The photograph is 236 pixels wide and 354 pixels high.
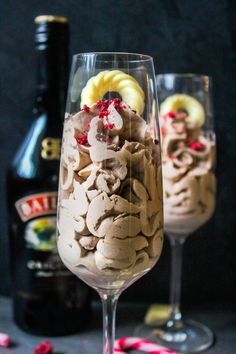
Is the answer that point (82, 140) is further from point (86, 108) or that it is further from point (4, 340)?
point (4, 340)

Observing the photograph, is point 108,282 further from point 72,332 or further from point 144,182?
point 72,332

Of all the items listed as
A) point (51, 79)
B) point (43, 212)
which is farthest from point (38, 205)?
point (51, 79)

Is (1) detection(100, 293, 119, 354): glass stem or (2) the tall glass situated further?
(2) the tall glass

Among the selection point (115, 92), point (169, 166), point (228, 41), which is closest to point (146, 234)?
point (115, 92)

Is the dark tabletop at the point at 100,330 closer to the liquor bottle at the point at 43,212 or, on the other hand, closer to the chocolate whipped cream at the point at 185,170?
the liquor bottle at the point at 43,212

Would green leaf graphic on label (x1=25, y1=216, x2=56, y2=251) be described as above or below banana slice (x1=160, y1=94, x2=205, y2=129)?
below

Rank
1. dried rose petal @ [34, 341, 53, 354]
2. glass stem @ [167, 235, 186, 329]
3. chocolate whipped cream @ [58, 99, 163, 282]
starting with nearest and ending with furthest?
1. chocolate whipped cream @ [58, 99, 163, 282]
2. dried rose petal @ [34, 341, 53, 354]
3. glass stem @ [167, 235, 186, 329]

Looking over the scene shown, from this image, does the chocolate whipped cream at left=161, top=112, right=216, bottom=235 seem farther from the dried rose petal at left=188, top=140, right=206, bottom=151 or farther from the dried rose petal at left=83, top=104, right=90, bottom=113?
the dried rose petal at left=83, top=104, right=90, bottom=113

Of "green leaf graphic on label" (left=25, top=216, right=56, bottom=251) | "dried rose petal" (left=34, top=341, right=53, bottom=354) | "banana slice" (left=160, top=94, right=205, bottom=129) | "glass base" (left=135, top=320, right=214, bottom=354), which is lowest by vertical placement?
"glass base" (left=135, top=320, right=214, bottom=354)

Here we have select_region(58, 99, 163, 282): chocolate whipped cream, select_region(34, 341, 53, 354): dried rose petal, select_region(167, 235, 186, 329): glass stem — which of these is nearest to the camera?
select_region(58, 99, 163, 282): chocolate whipped cream

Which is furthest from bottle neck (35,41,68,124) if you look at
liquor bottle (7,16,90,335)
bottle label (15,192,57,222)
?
bottle label (15,192,57,222)
